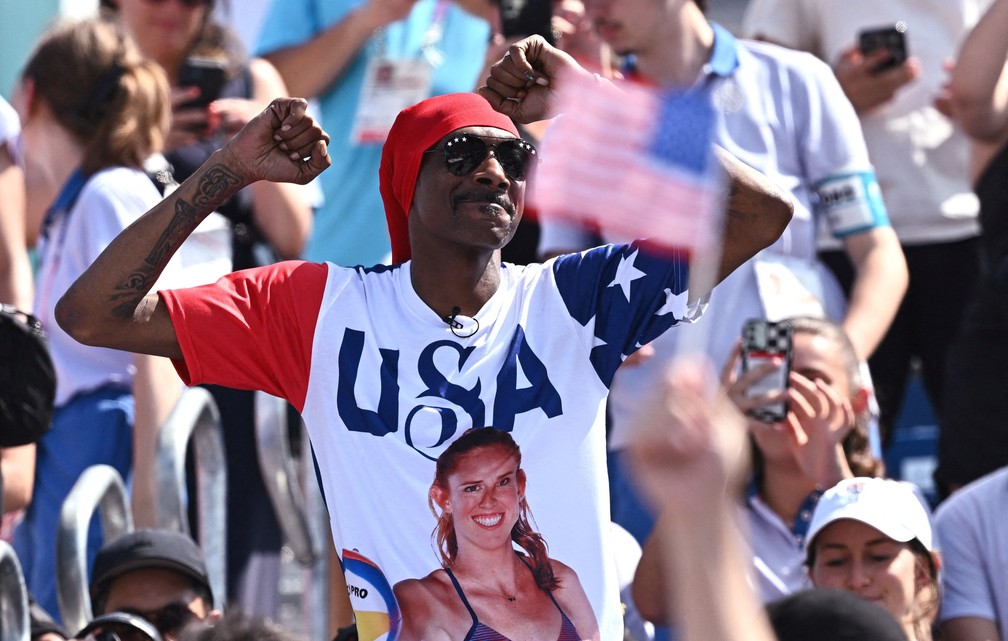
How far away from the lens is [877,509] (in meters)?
4.41

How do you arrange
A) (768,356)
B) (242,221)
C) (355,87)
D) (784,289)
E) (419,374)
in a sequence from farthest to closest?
(355,87)
(242,221)
(784,289)
(768,356)
(419,374)

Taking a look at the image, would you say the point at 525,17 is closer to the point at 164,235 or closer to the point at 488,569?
the point at 164,235

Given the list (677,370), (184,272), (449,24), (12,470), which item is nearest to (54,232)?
(184,272)

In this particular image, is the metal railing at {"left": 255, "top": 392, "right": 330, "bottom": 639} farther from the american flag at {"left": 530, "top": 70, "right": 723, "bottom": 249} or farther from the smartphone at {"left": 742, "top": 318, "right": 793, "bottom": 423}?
the american flag at {"left": 530, "top": 70, "right": 723, "bottom": 249}

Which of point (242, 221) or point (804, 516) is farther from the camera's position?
point (242, 221)

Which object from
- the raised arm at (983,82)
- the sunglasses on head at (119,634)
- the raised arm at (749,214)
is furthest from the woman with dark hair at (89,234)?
the raised arm at (983,82)

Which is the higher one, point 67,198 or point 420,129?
→ point 67,198

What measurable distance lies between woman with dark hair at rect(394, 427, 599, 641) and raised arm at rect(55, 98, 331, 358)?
2.25 feet

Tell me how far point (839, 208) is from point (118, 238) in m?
2.35

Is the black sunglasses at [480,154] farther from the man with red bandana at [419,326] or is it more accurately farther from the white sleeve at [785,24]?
the white sleeve at [785,24]

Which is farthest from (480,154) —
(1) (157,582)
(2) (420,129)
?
(1) (157,582)

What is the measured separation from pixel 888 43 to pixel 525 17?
1192mm

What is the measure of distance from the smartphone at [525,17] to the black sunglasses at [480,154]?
1886 mm

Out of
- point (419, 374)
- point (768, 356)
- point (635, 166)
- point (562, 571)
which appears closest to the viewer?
point (635, 166)
